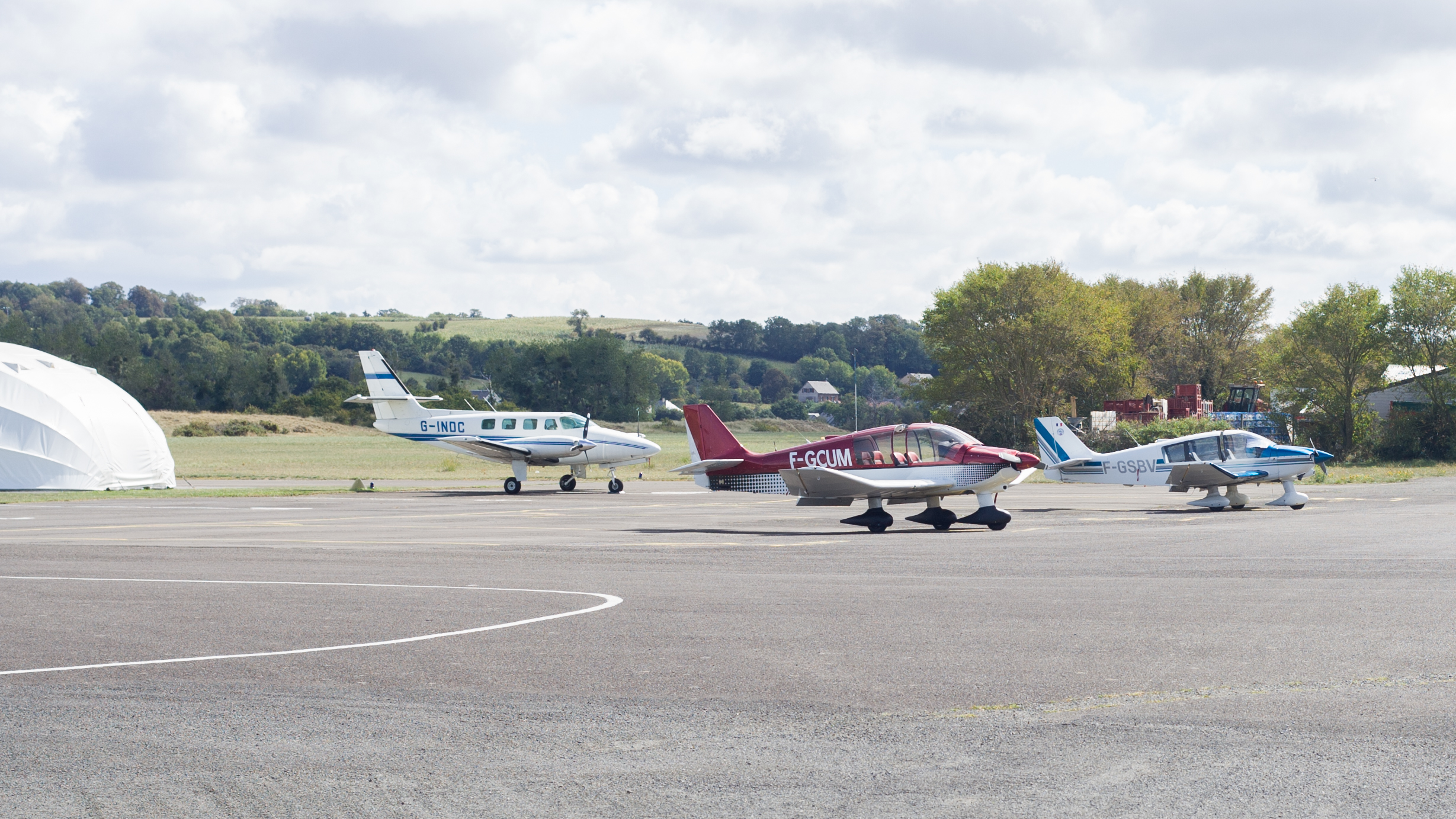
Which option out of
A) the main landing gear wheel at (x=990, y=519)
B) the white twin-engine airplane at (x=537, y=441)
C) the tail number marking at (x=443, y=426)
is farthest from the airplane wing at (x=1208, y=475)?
the tail number marking at (x=443, y=426)

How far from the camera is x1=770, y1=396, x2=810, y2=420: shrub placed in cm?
12769

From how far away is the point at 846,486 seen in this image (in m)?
20.6

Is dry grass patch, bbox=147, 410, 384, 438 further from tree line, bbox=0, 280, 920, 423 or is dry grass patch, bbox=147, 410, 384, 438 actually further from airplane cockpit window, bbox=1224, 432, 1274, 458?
airplane cockpit window, bbox=1224, 432, 1274, 458

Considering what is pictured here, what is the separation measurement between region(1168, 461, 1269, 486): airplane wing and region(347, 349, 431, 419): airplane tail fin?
2405cm

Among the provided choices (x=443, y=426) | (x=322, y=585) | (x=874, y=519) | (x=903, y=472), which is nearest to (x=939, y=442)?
(x=903, y=472)

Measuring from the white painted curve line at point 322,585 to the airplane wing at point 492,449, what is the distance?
74.8 feet

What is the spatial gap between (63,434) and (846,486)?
29.3 m

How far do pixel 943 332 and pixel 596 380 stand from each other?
41162 millimetres

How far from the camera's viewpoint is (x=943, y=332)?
68.8 m

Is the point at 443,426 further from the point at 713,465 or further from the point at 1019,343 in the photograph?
the point at 1019,343

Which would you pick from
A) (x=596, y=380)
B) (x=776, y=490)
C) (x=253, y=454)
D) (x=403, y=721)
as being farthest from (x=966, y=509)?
(x=596, y=380)

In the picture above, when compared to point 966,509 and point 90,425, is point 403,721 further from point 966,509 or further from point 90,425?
point 90,425

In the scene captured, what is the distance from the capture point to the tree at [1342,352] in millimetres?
59562

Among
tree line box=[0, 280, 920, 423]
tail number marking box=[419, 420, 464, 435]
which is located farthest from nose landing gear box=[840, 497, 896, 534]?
tree line box=[0, 280, 920, 423]
